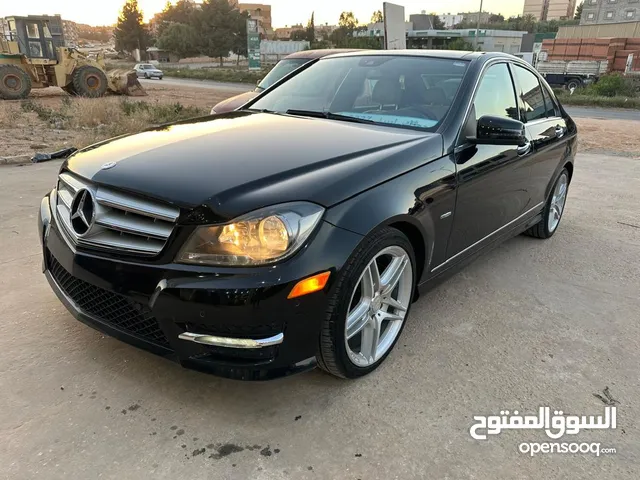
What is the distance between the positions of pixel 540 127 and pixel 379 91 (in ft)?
4.92

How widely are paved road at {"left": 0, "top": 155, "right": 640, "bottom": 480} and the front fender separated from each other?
0.64 meters

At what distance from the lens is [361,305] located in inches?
99.0

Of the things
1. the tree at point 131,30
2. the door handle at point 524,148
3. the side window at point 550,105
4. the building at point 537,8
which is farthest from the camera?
the building at point 537,8

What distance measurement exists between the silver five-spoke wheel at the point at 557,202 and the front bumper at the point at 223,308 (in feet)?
10.6

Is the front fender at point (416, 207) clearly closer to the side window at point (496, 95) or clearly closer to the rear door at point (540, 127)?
the side window at point (496, 95)

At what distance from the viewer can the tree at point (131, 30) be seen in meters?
86.0

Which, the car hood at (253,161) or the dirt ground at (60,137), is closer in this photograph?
the car hood at (253,161)

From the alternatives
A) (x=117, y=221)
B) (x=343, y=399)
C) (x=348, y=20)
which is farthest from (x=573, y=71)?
(x=348, y=20)

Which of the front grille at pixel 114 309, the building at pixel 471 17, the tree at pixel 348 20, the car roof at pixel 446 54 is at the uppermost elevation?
the building at pixel 471 17

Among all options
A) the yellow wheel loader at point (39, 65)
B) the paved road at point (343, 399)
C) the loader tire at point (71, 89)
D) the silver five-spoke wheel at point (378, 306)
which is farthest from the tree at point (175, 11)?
the silver five-spoke wheel at point (378, 306)

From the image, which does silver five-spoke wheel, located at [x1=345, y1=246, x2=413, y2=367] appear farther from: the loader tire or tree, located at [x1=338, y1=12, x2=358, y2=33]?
tree, located at [x1=338, y1=12, x2=358, y2=33]

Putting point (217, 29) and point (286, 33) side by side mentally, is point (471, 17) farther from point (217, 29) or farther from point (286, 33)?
point (217, 29)

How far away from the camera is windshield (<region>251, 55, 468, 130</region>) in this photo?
3.22 metres

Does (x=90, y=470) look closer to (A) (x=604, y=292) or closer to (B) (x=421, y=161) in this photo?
(B) (x=421, y=161)
